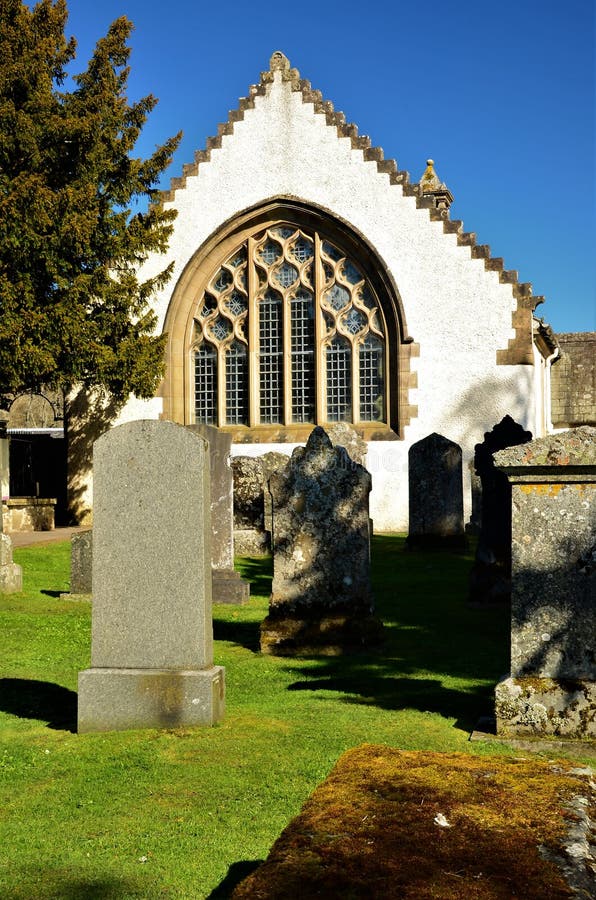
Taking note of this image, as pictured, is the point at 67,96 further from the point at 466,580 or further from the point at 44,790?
the point at 44,790

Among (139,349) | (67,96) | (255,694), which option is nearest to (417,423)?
(139,349)

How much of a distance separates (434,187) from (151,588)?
78.9 ft

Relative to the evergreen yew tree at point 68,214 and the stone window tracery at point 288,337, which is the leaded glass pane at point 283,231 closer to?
the stone window tracery at point 288,337

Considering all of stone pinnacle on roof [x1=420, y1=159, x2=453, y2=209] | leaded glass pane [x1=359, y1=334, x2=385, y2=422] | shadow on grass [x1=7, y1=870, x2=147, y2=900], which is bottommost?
shadow on grass [x1=7, y1=870, x2=147, y2=900]

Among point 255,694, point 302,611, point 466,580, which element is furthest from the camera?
point 466,580

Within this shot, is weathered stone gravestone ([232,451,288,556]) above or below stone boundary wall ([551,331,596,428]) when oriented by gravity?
below

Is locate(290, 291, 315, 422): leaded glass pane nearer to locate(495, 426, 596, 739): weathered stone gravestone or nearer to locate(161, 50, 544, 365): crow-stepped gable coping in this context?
locate(161, 50, 544, 365): crow-stepped gable coping

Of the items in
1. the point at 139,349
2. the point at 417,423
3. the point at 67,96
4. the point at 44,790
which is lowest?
the point at 44,790

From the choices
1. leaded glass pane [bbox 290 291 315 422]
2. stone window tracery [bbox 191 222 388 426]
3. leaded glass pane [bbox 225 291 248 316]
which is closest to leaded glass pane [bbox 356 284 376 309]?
stone window tracery [bbox 191 222 388 426]

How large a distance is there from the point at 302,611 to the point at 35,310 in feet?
42.8

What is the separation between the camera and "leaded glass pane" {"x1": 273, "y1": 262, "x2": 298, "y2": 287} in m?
26.0

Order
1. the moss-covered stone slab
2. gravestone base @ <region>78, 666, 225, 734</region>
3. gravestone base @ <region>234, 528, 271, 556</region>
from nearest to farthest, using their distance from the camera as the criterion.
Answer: the moss-covered stone slab, gravestone base @ <region>78, 666, 225, 734</region>, gravestone base @ <region>234, 528, 271, 556</region>

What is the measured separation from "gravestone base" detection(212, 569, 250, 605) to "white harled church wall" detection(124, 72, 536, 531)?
11.5 metres

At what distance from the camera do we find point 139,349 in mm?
22906
